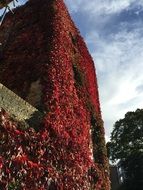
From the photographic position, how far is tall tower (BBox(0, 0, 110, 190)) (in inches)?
315

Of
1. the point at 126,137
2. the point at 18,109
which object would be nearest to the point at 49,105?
the point at 18,109

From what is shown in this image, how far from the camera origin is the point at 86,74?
1514 cm

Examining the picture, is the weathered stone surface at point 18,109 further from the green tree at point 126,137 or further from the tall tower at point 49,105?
the green tree at point 126,137

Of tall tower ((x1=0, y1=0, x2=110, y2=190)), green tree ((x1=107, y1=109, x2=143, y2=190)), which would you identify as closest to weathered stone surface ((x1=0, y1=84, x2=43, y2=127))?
tall tower ((x1=0, y1=0, x2=110, y2=190))

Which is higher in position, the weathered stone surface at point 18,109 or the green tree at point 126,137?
the green tree at point 126,137

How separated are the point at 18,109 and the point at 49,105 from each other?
1567mm

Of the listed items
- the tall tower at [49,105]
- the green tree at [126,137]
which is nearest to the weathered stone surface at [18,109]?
the tall tower at [49,105]

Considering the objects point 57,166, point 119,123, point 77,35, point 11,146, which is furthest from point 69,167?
point 119,123

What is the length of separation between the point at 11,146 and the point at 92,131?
6.70 metres

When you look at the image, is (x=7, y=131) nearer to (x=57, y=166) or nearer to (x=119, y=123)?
(x=57, y=166)

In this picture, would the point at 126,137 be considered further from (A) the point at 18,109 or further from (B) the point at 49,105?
(A) the point at 18,109

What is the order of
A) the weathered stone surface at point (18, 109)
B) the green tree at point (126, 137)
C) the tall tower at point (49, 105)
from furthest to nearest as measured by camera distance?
the green tree at point (126, 137) < the weathered stone surface at point (18, 109) < the tall tower at point (49, 105)

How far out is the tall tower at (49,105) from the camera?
800 centimetres

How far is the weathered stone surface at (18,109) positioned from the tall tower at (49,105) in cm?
3
